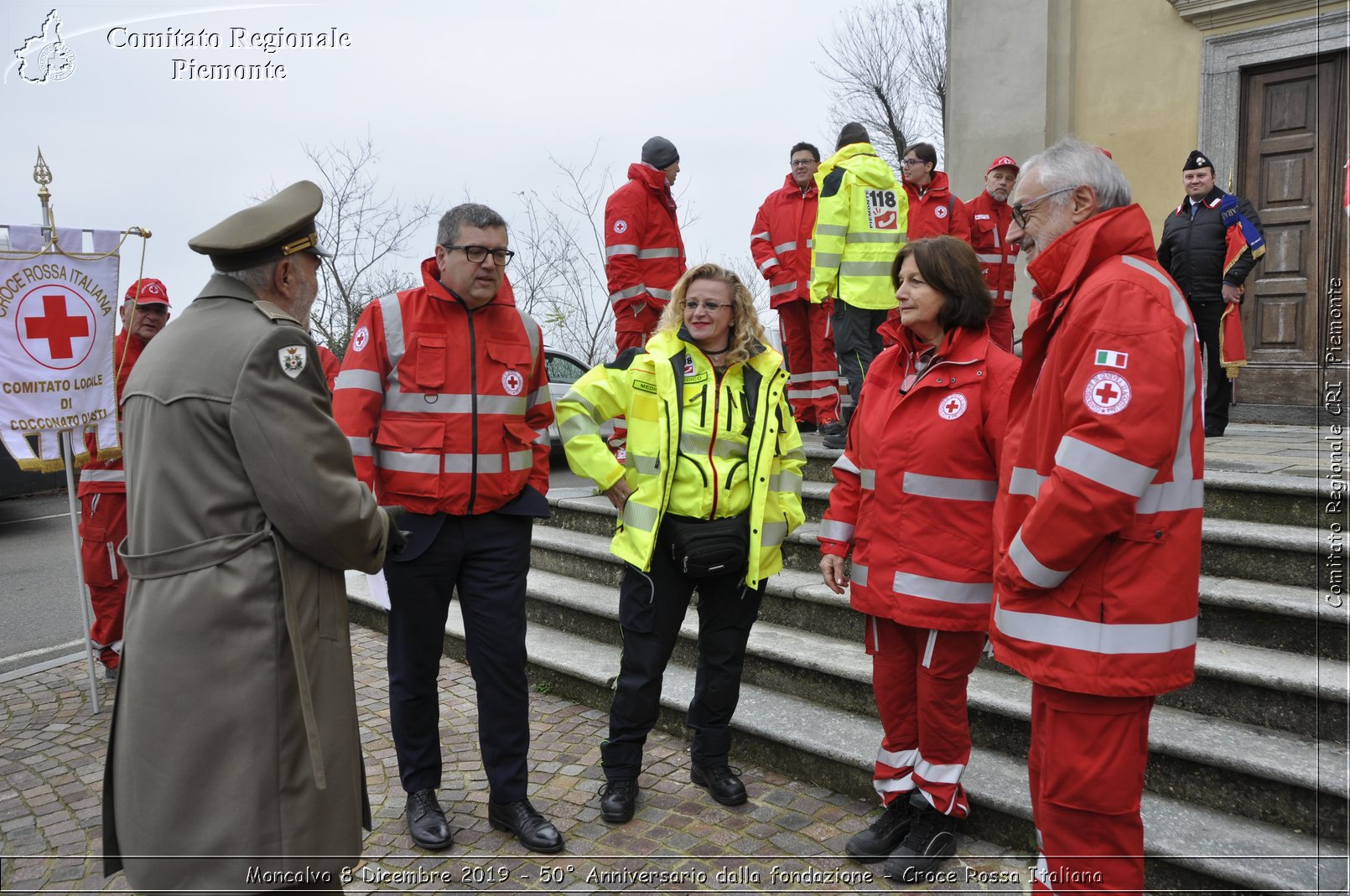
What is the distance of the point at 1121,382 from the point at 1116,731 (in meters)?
0.90

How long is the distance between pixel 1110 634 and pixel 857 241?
180 inches

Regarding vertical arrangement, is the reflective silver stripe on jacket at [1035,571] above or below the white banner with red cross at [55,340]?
below

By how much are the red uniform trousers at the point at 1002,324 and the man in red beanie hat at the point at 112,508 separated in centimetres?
624

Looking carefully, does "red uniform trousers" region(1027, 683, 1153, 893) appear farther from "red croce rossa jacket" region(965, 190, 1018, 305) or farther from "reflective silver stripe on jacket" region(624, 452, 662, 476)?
"red croce rossa jacket" region(965, 190, 1018, 305)

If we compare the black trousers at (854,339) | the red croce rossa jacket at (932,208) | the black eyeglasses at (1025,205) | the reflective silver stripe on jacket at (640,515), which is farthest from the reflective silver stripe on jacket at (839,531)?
the red croce rossa jacket at (932,208)

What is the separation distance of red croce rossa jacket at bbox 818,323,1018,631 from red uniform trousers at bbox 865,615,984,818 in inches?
4.2

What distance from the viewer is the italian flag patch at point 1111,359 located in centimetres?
230

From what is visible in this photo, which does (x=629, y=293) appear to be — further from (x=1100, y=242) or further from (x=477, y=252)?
(x=1100, y=242)

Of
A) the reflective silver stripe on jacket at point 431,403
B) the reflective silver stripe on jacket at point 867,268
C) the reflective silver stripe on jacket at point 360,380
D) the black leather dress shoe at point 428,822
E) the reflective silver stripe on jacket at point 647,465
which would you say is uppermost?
the reflective silver stripe on jacket at point 867,268

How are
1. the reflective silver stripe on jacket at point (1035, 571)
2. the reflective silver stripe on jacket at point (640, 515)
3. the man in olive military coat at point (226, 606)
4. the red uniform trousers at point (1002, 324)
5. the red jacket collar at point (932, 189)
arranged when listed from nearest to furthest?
1. the man in olive military coat at point (226, 606)
2. the reflective silver stripe on jacket at point (1035, 571)
3. the reflective silver stripe on jacket at point (640, 515)
4. the red jacket collar at point (932, 189)
5. the red uniform trousers at point (1002, 324)

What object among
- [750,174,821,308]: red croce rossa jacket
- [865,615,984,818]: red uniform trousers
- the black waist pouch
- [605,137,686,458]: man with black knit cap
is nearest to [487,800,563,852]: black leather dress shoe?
the black waist pouch

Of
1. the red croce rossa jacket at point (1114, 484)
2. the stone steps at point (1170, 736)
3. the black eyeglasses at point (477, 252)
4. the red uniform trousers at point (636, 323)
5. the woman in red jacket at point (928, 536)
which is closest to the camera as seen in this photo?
the red croce rossa jacket at point (1114, 484)

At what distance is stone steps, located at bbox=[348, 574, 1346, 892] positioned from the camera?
3004mm

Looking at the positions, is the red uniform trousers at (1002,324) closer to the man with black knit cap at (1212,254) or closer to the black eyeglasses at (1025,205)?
the man with black knit cap at (1212,254)
